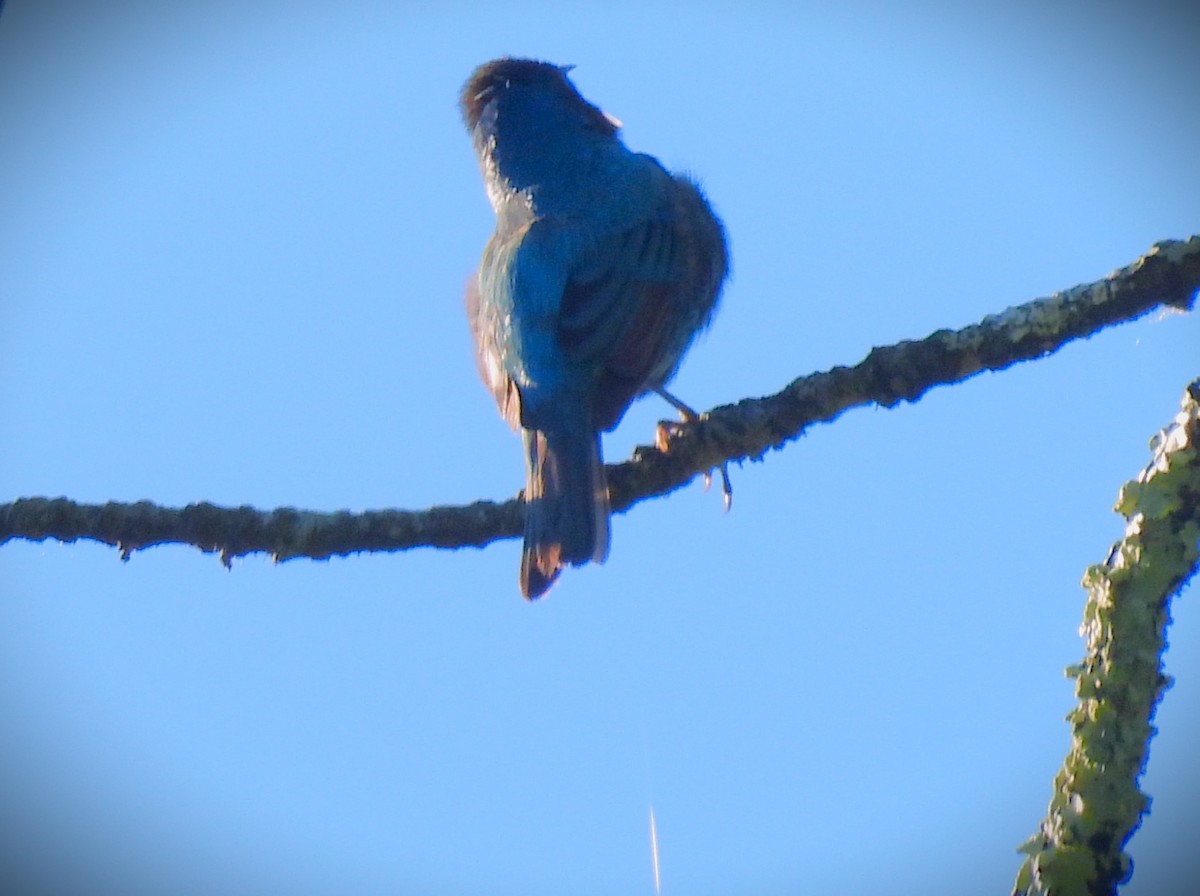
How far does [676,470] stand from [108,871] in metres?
15.2

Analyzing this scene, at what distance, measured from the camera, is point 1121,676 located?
118 inches

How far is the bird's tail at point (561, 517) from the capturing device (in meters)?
4.57

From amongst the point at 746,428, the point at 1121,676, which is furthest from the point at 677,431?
the point at 1121,676

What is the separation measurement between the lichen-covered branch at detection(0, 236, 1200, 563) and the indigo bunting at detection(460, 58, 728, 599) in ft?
1.23

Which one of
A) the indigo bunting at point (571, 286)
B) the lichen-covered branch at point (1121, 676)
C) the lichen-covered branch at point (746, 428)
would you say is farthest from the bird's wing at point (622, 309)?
the lichen-covered branch at point (1121, 676)

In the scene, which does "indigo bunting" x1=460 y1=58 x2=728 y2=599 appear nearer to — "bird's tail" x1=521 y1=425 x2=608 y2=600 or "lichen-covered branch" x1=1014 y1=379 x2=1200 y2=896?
"bird's tail" x1=521 y1=425 x2=608 y2=600

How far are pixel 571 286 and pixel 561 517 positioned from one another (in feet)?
4.24

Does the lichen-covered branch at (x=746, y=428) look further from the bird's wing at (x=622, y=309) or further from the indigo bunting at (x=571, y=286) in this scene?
the bird's wing at (x=622, y=309)

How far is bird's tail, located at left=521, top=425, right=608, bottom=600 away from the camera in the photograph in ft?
15.0

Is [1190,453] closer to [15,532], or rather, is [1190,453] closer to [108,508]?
[108,508]

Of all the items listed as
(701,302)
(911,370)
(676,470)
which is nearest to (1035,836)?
(911,370)

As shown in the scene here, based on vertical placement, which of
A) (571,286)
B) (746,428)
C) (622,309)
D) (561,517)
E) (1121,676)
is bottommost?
(1121,676)

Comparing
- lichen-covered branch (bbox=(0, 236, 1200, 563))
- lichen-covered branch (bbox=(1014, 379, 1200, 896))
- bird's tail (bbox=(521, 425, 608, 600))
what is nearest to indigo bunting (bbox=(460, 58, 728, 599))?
bird's tail (bbox=(521, 425, 608, 600))

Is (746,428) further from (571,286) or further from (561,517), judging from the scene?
(571,286)
